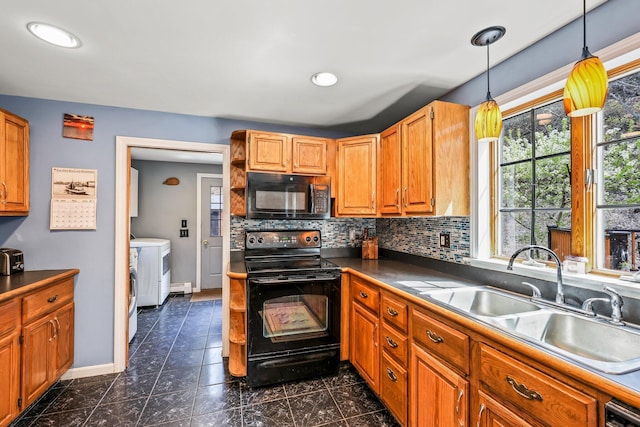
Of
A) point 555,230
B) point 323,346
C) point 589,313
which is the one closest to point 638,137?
point 555,230

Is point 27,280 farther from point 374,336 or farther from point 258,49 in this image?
point 374,336

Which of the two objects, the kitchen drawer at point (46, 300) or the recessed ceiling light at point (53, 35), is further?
the kitchen drawer at point (46, 300)

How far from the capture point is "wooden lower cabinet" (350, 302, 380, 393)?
2.03 meters

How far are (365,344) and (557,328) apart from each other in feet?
3.99

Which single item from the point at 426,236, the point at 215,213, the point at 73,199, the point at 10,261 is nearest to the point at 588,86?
the point at 426,236

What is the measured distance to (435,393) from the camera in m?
1.43

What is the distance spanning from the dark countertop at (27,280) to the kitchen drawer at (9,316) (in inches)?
1.9

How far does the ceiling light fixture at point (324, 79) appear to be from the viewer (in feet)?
6.34

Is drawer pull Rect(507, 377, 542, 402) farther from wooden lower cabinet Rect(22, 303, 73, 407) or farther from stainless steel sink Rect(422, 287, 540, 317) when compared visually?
wooden lower cabinet Rect(22, 303, 73, 407)

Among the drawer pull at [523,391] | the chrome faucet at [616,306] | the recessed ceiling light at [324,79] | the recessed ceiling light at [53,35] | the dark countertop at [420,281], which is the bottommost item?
the drawer pull at [523,391]

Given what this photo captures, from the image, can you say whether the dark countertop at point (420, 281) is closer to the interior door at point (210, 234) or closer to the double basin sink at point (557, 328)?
the double basin sink at point (557, 328)

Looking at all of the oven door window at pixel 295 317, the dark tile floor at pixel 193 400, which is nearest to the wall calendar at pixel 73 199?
the dark tile floor at pixel 193 400

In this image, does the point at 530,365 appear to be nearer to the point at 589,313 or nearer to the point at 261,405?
the point at 589,313

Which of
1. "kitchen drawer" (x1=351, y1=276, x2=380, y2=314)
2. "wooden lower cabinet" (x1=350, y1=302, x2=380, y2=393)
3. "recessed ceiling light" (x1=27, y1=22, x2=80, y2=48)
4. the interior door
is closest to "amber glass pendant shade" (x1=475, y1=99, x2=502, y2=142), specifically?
"kitchen drawer" (x1=351, y1=276, x2=380, y2=314)
